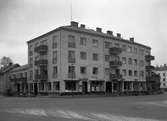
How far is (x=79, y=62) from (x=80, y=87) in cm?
513

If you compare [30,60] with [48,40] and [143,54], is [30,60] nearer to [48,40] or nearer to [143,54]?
[48,40]

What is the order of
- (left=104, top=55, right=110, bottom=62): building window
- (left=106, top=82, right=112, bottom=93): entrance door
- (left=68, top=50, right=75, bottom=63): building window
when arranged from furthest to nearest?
(left=106, top=82, right=112, bottom=93): entrance door < (left=104, top=55, right=110, bottom=62): building window < (left=68, top=50, right=75, bottom=63): building window

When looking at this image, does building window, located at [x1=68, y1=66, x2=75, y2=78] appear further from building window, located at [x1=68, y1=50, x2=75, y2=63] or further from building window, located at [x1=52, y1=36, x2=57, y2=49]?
building window, located at [x1=52, y1=36, x2=57, y2=49]

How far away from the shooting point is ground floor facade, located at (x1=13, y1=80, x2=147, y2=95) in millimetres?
48438

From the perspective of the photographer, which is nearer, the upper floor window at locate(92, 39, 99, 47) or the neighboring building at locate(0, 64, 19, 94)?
the upper floor window at locate(92, 39, 99, 47)

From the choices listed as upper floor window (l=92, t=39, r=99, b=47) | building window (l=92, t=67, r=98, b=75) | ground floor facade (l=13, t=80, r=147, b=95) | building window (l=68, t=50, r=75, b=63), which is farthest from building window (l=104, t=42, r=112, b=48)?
building window (l=68, t=50, r=75, b=63)

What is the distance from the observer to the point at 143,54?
2768 inches

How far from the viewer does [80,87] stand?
49625mm

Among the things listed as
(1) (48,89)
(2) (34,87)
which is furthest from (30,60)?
(1) (48,89)

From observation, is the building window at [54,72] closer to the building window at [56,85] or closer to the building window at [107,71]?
the building window at [56,85]

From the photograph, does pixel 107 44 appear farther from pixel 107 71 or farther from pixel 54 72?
pixel 54 72

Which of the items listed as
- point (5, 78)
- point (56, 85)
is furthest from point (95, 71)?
point (5, 78)

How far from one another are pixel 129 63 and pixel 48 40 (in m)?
23.1

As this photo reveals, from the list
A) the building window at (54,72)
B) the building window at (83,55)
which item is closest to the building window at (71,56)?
the building window at (83,55)
